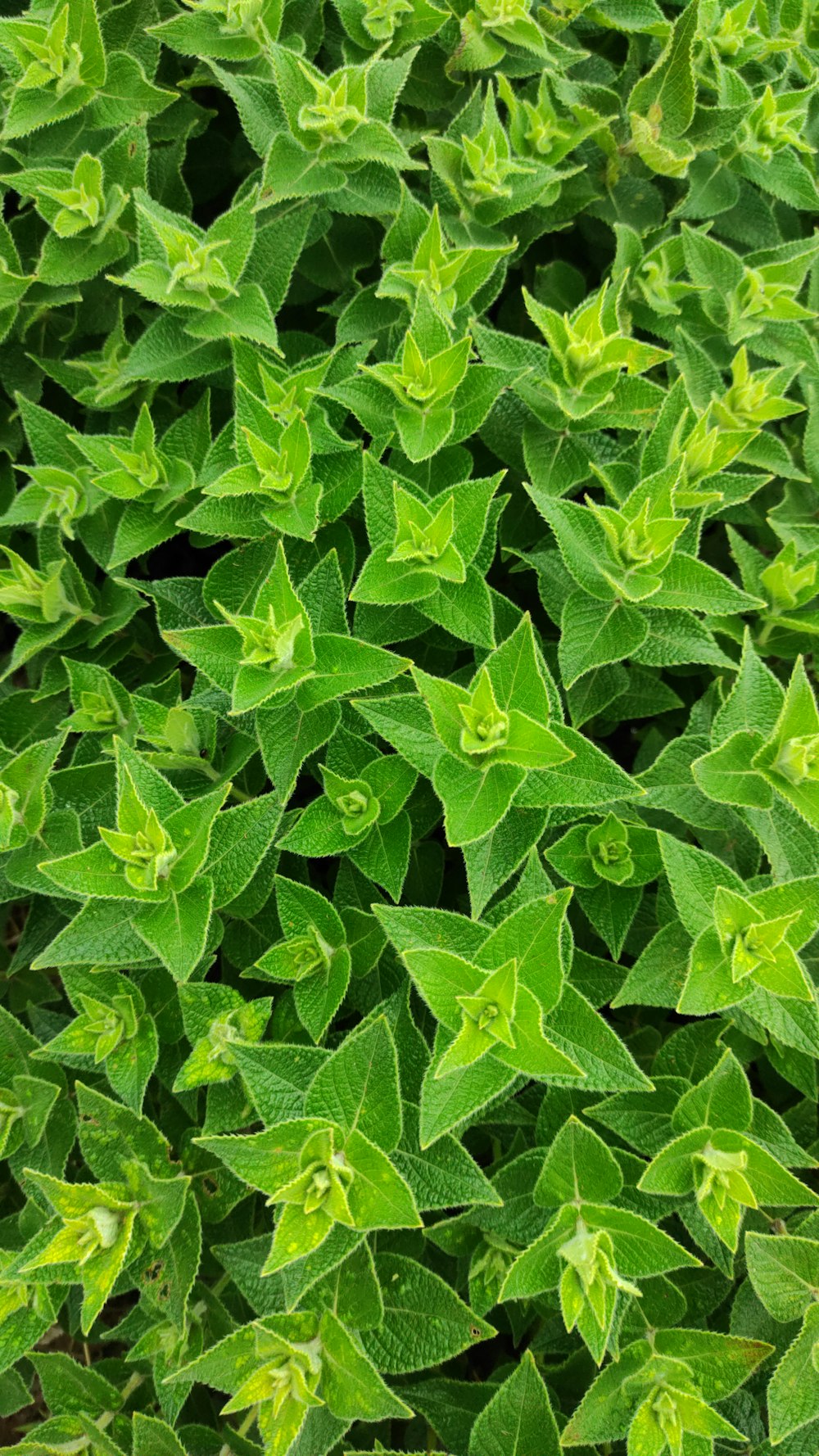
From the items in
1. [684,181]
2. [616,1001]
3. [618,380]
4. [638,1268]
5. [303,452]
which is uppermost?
[684,181]

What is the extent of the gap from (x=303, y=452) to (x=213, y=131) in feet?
5.85

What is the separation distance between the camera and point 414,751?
2.30 metres

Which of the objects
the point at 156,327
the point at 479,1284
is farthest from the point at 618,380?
the point at 479,1284

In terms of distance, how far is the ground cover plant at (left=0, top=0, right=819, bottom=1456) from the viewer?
2.16 m

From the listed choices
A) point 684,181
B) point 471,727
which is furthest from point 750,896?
point 684,181

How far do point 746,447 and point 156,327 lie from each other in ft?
5.64

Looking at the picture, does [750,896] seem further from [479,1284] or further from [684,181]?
[684,181]

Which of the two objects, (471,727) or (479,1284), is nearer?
(471,727)

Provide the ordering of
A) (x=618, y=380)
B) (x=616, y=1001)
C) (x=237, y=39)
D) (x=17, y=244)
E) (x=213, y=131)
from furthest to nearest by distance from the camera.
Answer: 1. (x=213, y=131)
2. (x=17, y=244)
3. (x=237, y=39)
4. (x=618, y=380)
5. (x=616, y=1001)

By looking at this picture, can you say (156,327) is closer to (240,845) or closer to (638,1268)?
(240,845)

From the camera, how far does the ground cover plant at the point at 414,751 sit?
7.09ft

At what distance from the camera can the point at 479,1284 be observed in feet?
7.76

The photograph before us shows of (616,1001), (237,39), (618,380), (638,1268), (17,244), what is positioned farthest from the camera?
(17,244)

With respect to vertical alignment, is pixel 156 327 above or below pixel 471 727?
above
